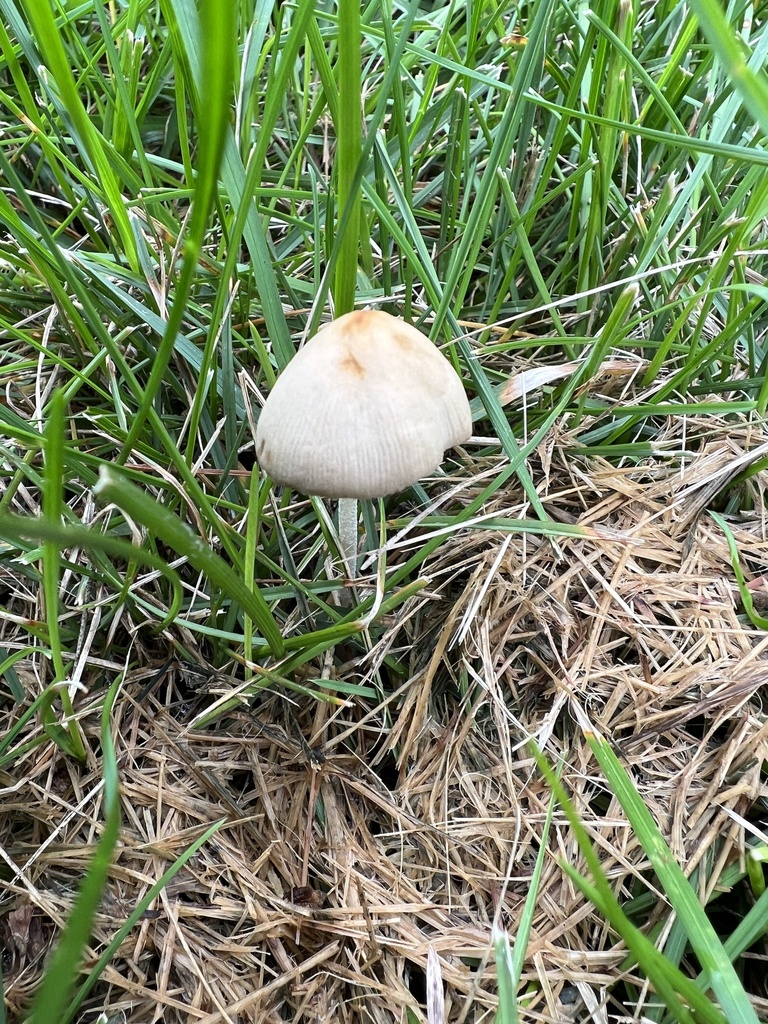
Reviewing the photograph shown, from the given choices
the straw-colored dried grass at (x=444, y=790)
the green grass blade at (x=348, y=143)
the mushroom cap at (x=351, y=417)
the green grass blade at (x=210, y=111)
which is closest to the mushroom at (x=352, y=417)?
the mushroom cap at (x=351, y=417)

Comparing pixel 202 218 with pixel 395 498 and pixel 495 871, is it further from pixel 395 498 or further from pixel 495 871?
pixel 495 871

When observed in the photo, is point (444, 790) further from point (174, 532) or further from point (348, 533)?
point (174, 532)

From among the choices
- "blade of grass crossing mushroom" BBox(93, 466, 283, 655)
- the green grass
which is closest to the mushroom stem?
the green grass

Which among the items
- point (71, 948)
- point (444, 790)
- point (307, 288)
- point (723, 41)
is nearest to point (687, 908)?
point (444, 790)

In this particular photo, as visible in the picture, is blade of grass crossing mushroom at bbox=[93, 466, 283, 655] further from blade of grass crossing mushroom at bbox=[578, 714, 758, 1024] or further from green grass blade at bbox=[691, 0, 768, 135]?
green grass blade at bbox=[691, 0, 768, 135]

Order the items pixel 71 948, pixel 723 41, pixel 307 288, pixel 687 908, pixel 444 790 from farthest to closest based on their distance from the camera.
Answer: pixel 307 288 < pixel 444 790 < pixel 687 908 < pixel 723 41 < pixel 71 948

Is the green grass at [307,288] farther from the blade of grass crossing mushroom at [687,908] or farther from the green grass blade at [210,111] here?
the green grass blade at [210,111]
